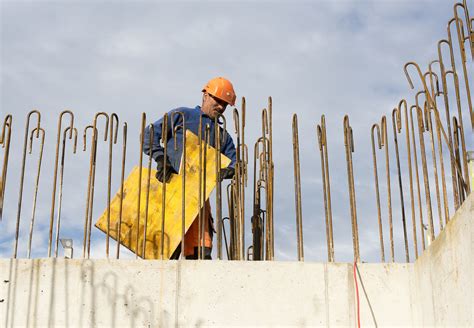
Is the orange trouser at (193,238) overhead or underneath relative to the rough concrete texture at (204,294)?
overhead

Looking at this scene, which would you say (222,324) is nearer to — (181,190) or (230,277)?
(230,277)

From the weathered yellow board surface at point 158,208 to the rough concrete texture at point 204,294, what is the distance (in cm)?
73

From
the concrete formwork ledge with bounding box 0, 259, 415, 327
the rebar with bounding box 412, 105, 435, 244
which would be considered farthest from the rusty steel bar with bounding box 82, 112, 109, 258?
the rebar with bounding box 412, 105, 435, 244

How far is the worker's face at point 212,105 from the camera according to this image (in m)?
8.65

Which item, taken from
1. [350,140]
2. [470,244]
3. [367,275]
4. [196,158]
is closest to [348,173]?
[350,140]

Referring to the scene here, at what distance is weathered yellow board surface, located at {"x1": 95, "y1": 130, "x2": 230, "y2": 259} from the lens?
730 centimetres

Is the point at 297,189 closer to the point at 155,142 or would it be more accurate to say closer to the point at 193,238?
the point at 193,238

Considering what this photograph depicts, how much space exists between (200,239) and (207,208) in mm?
625

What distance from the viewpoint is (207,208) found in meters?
7.96

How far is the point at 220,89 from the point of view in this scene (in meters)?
8.61

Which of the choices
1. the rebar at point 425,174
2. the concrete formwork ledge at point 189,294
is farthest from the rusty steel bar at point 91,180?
the rebar at point 425,174

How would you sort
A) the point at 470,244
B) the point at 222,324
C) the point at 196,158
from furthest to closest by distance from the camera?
the point at 196,158 → the point at 222,324 → the point at 470,244

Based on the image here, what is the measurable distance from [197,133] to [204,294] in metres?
2.15

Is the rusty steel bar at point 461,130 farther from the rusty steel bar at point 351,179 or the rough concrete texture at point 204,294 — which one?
the rusty steel bar at point 351,179
